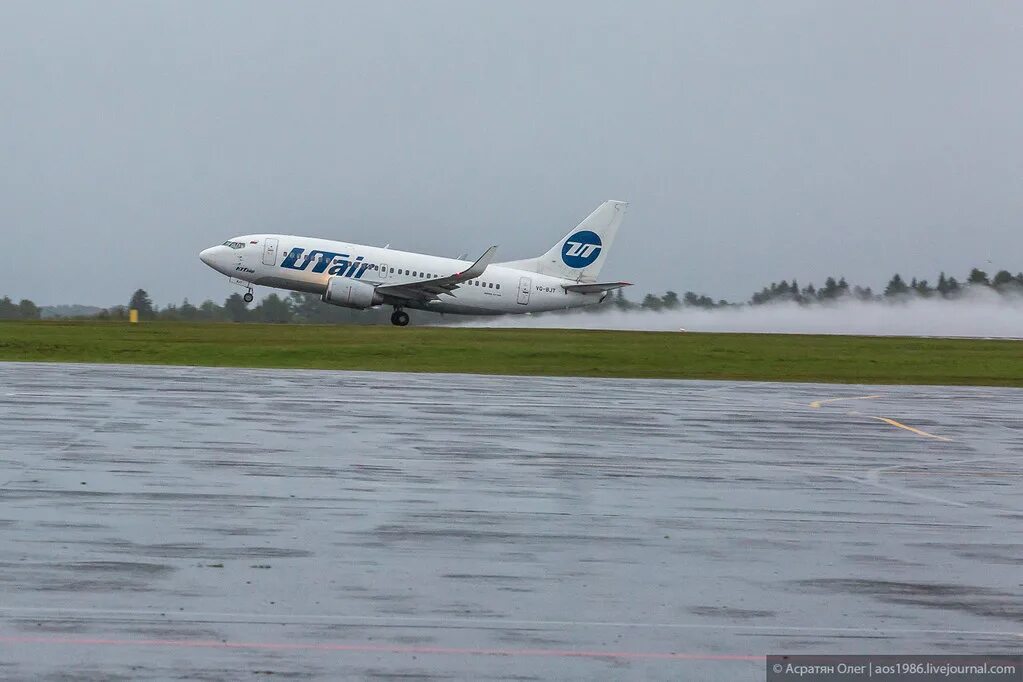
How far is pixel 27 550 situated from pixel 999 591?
288 inches

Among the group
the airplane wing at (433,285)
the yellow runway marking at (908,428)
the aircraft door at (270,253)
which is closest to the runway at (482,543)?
the yellow runway marking at (908,428)

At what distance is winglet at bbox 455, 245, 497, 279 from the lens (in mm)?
55728

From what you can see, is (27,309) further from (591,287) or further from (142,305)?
(591,287)

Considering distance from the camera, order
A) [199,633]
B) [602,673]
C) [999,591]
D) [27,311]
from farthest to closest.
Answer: [27,311] < [999,591] < [199,633] < [602,673]

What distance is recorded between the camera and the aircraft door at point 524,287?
60.5m

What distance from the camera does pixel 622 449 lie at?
17219 millimetres

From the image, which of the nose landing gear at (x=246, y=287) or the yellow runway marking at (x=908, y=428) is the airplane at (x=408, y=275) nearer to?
the nose landing gear at (x=246, y=287)

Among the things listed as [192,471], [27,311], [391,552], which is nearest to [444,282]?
[27,311]

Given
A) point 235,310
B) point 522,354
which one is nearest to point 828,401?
point 522,354

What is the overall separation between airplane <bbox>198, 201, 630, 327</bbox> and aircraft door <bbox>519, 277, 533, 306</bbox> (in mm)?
48

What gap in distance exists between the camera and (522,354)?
3731 cm

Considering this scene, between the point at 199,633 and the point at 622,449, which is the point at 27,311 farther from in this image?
the point at 199,633

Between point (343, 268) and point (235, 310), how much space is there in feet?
41.6

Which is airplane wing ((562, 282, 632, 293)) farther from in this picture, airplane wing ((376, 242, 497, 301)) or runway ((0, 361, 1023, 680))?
runway ((0, 361, 1023, 680))
